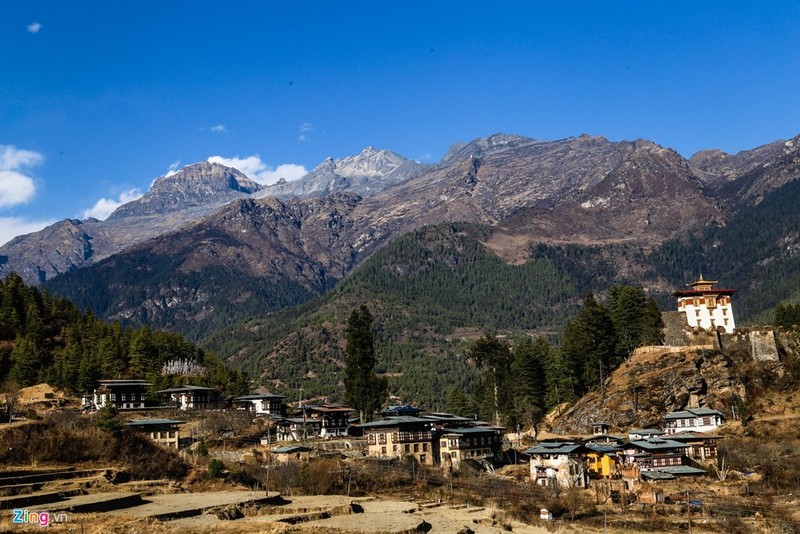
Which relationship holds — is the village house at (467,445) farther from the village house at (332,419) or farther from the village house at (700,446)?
the village house at (700,446)

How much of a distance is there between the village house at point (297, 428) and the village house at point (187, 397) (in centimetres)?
1177

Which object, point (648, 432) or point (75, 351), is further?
point (75, 351)

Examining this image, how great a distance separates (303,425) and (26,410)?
3710cm

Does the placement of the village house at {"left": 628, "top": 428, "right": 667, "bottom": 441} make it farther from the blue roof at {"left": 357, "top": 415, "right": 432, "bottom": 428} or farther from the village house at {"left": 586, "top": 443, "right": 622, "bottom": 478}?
the blue roof at {"left": 357, "top": 415, "right": 432, "bottom": 428}

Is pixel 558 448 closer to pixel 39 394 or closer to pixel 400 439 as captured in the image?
pixel 400 439

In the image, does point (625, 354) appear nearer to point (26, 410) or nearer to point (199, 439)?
point (199, 439)

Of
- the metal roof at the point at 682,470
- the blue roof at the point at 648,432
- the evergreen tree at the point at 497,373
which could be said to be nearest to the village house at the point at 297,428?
the evergreen tree at the point at 497,373

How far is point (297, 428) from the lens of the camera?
377 ft

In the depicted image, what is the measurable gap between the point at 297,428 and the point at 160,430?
26582 millimetres

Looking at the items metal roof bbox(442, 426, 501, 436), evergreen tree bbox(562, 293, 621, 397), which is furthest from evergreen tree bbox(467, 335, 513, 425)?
metal roof bbox(442, 426, 501, 436)

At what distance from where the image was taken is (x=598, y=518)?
7181 cm

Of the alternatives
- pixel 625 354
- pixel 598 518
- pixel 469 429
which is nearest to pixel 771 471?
pixel 598 518

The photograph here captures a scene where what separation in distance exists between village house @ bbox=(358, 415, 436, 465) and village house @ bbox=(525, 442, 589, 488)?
1447 cm

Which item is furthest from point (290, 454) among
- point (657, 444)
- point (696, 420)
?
point (696, 420)
